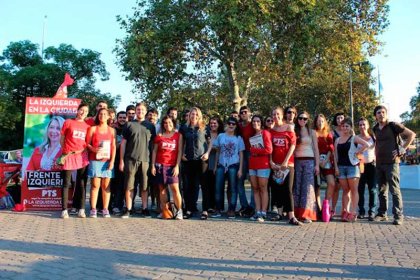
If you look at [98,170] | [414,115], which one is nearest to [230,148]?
[98,170]

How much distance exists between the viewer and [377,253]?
5.66m

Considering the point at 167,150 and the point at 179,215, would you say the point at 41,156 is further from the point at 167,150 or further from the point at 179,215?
the point at 179,215

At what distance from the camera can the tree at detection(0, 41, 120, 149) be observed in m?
34.7

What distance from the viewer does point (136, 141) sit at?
880 cm

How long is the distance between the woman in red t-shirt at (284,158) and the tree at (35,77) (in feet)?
93.9

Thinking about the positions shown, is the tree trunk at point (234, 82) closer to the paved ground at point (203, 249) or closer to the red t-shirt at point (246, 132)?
the red t-shirt at point (246, 132)

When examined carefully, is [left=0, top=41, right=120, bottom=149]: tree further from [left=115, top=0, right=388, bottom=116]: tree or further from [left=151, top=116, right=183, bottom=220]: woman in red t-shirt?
[left=151, top=116, right=183, bottom=220]: woman in red t-shirt

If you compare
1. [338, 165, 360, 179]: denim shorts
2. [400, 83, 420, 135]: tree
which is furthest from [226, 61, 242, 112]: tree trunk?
[400, 83, 420, 135]: tree

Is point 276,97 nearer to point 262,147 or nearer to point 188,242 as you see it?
point 262,147

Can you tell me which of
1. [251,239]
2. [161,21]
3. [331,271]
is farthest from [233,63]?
[331,271]

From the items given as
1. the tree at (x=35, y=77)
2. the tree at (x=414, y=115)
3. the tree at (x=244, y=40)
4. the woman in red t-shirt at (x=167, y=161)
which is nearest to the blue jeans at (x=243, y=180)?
the woman in red t-shirt at (x=167, y=161)

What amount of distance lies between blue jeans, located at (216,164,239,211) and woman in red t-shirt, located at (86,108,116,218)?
7.11ft

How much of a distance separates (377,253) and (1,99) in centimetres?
3288

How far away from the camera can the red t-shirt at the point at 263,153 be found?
8359 mm
